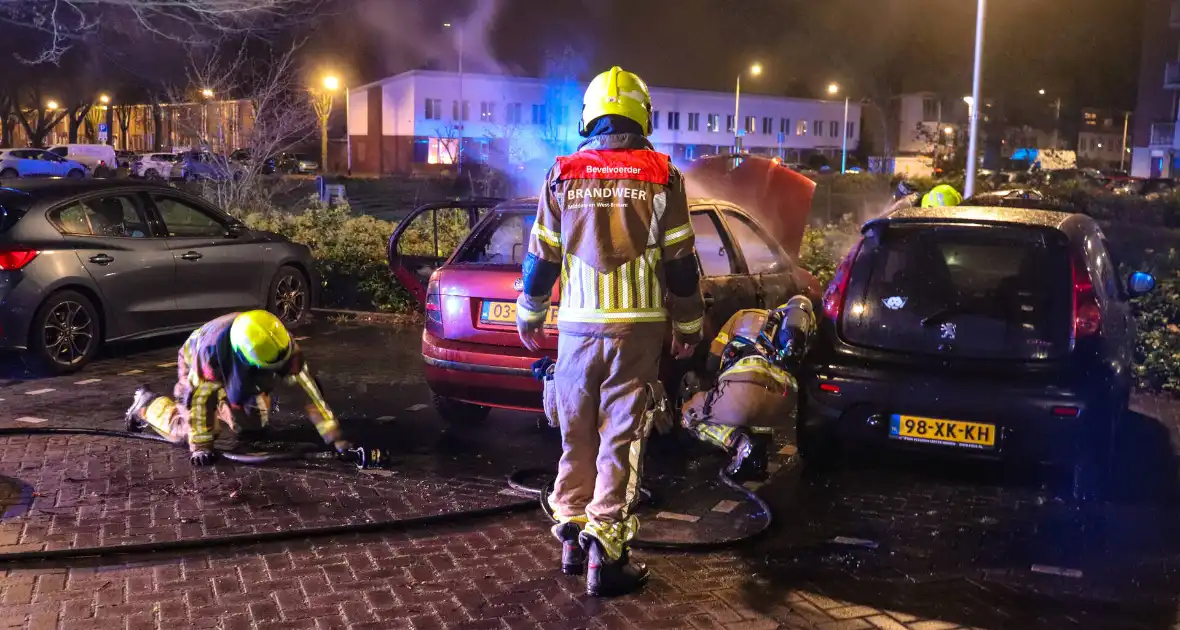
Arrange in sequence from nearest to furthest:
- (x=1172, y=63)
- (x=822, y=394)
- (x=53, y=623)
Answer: (x=53, y=623) < (x=822, y=394) < (x=1172, y=63)

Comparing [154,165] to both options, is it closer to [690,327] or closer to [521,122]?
[521,122]

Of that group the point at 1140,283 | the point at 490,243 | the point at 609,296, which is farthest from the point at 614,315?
the point at 1140,283

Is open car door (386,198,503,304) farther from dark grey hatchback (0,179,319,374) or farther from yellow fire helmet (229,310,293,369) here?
dark grey hatchback (0,179,319,374)

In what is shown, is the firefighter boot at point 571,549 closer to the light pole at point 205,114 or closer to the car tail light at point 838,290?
the car tail light at point 838,290

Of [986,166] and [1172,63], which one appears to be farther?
[1172,63]

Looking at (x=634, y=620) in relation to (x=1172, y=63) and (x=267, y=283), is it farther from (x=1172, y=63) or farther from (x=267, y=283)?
(x=1172, y=63)

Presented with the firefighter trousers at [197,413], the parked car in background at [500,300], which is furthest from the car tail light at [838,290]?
the firefighter trousers at [197,413]

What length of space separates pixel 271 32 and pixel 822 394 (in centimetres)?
1298

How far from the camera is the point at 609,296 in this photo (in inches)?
163

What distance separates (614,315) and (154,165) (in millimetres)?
40032

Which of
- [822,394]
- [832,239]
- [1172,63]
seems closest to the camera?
[822,394]

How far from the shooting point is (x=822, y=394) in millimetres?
5758

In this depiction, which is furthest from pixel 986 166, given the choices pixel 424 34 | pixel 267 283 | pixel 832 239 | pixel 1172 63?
pixel 267 283

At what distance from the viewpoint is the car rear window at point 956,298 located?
18.0 ft
